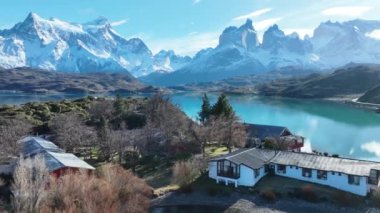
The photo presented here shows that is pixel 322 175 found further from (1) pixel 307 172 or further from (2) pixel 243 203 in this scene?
(2) pixel 243 203

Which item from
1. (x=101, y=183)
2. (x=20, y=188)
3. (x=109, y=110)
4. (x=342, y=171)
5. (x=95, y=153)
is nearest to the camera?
(x=20, y=188)

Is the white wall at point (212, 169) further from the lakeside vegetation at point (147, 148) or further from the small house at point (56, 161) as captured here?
the small house at point (56, 161)

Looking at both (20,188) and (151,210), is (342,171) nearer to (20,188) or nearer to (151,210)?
(151,210)

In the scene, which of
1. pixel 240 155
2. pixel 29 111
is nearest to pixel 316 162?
pixel 240 155

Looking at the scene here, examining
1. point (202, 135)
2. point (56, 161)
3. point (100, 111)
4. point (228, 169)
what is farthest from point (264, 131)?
point (56, 161)

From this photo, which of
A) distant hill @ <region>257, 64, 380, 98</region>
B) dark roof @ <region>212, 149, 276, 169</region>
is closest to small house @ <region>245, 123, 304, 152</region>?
dark roof @ <region>212, 149, 276, 169</region>
